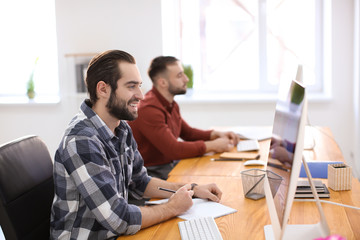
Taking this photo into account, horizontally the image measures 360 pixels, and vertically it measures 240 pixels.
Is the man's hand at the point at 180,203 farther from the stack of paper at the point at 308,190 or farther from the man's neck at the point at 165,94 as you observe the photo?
the man's neck at the point at 165,94

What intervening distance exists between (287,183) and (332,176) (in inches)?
32.1

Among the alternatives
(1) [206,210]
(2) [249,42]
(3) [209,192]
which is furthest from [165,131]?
(2) [249,42]

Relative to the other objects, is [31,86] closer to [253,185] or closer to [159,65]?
[159,65]

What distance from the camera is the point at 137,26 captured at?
15.3 feet

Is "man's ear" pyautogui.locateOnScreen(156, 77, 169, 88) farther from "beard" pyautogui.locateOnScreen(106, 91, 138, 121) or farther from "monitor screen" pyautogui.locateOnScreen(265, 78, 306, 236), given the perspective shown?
"monitor screen" pyautogui.locateOnScreen(265, 78, 306, 236)

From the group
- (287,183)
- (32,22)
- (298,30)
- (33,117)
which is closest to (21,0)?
(32,22)

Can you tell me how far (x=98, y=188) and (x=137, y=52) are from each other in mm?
3324

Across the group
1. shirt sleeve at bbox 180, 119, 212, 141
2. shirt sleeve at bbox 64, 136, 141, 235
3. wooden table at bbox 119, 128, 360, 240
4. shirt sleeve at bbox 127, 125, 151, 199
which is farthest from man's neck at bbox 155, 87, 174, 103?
shirt sleeve at bbox 64, 136, 141, 235

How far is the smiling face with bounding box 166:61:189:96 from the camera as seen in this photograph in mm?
3098

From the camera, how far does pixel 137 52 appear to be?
4.67 m

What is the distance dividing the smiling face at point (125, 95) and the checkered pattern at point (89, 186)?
3.2 inches

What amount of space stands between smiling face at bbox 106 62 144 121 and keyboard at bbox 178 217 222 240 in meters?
0.47

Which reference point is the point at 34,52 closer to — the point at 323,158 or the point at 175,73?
the point at 175,73

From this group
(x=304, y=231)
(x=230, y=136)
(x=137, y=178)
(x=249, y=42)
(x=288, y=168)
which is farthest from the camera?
(x=249, y=42)
